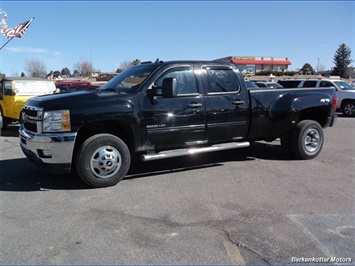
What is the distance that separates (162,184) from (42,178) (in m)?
2.07

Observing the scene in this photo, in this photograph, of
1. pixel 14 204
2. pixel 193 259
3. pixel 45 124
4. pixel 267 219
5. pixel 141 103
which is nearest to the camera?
pixel 193 259

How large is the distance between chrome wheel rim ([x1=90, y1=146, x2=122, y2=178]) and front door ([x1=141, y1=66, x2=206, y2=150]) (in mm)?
543

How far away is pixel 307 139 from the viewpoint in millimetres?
7434

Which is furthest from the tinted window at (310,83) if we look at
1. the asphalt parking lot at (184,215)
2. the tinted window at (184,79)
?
the tinted window at (184,79)

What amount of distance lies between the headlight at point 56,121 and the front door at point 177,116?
46.1 inches

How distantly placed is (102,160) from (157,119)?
110 centimetres

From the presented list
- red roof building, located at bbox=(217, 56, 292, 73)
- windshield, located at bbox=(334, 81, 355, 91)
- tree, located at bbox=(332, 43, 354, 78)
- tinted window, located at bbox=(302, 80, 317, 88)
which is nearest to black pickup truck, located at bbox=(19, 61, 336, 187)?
tinted window, located at bbox=(302, 80, 317, 88)

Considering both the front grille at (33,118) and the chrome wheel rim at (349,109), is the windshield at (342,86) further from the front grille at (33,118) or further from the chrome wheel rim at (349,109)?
the front grille at (33,118)

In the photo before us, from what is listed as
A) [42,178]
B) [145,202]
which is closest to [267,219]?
[145,202]

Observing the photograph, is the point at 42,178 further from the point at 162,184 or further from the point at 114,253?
the point at 114,253

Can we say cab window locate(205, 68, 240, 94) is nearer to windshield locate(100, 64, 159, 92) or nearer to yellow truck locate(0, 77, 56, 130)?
windshield locate(100, 64, 159, 92)

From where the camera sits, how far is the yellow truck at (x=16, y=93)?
431 inches

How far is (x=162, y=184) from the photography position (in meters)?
5.60

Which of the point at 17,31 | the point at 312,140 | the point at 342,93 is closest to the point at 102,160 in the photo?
the point at 312,140
